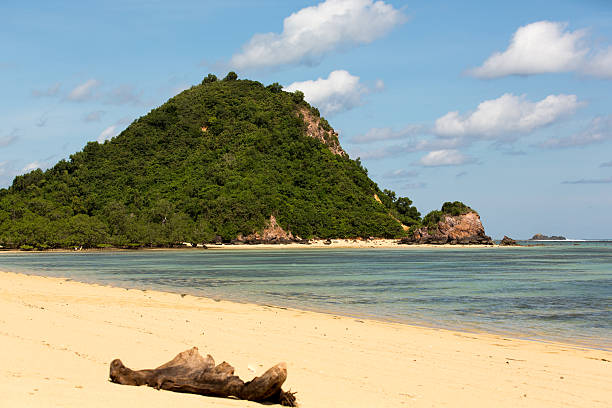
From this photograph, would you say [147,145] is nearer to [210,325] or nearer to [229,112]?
[229,112]

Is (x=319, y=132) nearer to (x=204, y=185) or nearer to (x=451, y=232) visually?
(x=204, y=185)

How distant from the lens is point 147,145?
170375 mm

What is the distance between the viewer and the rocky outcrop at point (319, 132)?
186m

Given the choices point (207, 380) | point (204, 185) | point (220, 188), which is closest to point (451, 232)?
point (220, 188)

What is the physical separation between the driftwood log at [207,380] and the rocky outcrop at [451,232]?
15108cm

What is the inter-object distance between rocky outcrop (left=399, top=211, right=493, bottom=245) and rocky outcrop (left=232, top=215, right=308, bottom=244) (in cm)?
3299

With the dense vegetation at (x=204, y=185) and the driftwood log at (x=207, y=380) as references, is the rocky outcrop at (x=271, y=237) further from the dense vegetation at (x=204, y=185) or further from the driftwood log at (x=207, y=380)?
the driftwood log at (x=207, y=380)

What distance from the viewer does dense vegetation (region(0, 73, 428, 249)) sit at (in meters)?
120

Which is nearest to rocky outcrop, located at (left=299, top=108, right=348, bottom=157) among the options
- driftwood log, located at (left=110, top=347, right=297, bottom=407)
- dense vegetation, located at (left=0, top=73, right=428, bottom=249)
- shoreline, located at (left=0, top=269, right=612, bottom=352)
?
dense vegetation, located at (left=0, top=73, right=428, bottom=249)

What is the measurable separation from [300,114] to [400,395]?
181 metres

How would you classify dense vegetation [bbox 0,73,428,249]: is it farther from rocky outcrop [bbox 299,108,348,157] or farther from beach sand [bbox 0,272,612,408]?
beach sand [bbox 0,272,612,408]

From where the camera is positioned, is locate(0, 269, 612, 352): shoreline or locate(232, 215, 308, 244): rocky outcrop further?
locate(232, 215, 308, 244): rocky outcrop

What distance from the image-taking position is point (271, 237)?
143 m

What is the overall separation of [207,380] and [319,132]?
181 meters
